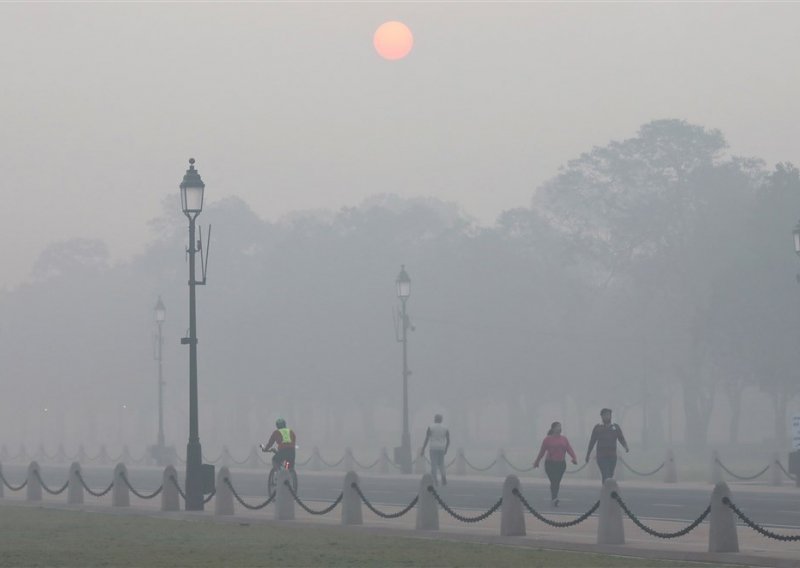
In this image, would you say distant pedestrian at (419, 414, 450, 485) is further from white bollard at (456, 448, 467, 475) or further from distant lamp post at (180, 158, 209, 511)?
white bollard at (456, 448, 467, 475)

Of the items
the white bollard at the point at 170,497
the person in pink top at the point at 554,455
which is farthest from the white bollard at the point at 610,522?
the white bollard at the point at 170,497

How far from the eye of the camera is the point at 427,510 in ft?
89.7

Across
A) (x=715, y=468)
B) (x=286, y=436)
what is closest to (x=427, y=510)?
(x=286, y=436)

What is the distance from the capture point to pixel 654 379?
310ft

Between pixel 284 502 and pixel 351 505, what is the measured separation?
241cm

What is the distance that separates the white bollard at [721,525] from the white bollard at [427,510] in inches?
254

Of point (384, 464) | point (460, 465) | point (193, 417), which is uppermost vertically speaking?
point (193, 417)

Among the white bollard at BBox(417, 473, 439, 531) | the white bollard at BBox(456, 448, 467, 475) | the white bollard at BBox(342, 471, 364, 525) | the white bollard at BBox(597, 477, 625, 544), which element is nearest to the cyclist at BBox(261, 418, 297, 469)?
the white bollard at BBox(342, 471, 364, 525)

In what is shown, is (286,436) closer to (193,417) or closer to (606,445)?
(193,417)

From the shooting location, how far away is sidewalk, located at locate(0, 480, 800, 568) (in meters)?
21.4

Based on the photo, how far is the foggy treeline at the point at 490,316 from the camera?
264 ft

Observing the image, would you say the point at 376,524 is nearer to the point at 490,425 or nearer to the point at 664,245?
the point at 664,245

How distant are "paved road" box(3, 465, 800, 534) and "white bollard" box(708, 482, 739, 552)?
5757mm

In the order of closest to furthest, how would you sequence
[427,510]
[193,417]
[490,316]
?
[427,510] → [193,417] → [490,316]
